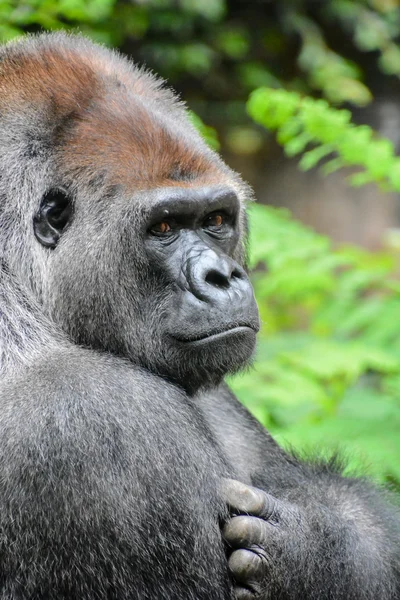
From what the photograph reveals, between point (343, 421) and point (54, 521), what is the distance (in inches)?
108

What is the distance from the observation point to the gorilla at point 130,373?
2.61 metres

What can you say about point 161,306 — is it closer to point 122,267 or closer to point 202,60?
point 122,267

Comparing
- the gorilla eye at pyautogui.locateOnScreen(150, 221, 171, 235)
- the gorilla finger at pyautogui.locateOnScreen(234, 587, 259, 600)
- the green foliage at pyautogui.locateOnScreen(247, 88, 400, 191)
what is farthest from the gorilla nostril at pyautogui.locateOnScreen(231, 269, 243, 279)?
the green foliage at pyautogui.locateOnScreen(247, 88, 400, 191)

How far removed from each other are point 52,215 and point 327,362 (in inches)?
110

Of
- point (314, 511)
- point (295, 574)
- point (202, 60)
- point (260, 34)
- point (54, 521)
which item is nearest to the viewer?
point (54, 521)

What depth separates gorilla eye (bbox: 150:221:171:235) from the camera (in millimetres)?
3199

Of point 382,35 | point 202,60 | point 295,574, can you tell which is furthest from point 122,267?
point 382,35

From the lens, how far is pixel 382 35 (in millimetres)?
10008

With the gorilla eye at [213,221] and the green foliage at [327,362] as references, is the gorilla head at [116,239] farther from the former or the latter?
the green foliage at [327,362]

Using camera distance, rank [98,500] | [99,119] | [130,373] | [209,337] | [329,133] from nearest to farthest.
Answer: [98,500] → [130,373] → [209,337] → [99,119] → [329,133]

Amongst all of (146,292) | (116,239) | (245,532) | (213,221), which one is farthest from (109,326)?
(245,532)

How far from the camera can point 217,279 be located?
315 centimetres

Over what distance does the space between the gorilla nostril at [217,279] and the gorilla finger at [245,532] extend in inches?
33.5

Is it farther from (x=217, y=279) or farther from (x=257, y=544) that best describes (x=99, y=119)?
(x=257, y=544)
